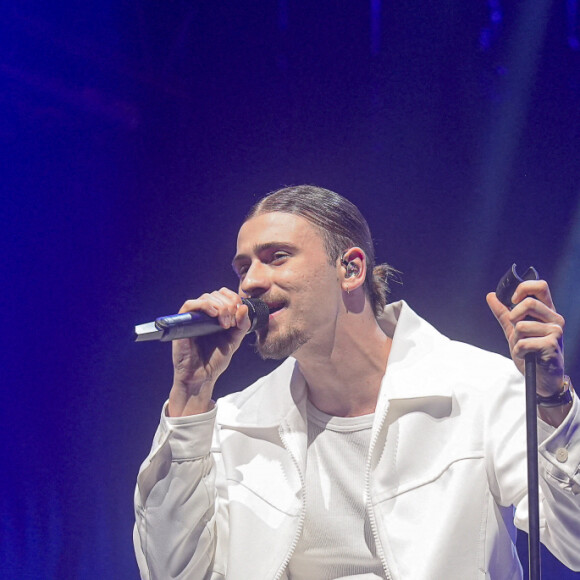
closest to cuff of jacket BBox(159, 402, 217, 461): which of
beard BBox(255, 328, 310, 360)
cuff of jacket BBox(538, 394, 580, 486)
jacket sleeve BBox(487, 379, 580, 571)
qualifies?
beard BBox(255, 328, 310, 360)

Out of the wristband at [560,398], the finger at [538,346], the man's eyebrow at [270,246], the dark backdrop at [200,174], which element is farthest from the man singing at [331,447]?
the dark backdrop at [200,174]

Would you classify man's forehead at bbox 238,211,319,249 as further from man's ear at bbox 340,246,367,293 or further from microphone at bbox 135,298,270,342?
microphone at bbox 135,298,270,342

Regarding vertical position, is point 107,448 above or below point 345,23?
below

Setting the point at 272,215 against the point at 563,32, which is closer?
the point at 272,215

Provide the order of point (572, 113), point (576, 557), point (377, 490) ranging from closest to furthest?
1. point (576, 557)
2. point (377, 490)
3. point (572, 113)

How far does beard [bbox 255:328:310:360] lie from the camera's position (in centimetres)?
179

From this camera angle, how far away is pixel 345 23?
8.09 ft

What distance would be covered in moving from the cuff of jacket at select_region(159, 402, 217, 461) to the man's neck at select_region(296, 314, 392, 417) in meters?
0.36

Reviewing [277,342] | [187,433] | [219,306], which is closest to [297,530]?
[187,433]

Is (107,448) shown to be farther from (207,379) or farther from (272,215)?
(272,215)

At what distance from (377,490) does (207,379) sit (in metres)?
0.52

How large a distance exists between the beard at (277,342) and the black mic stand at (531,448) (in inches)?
26.9

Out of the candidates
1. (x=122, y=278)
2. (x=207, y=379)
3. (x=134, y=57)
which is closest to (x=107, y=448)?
(x=122, y=278)

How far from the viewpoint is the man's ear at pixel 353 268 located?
2.01 meters
